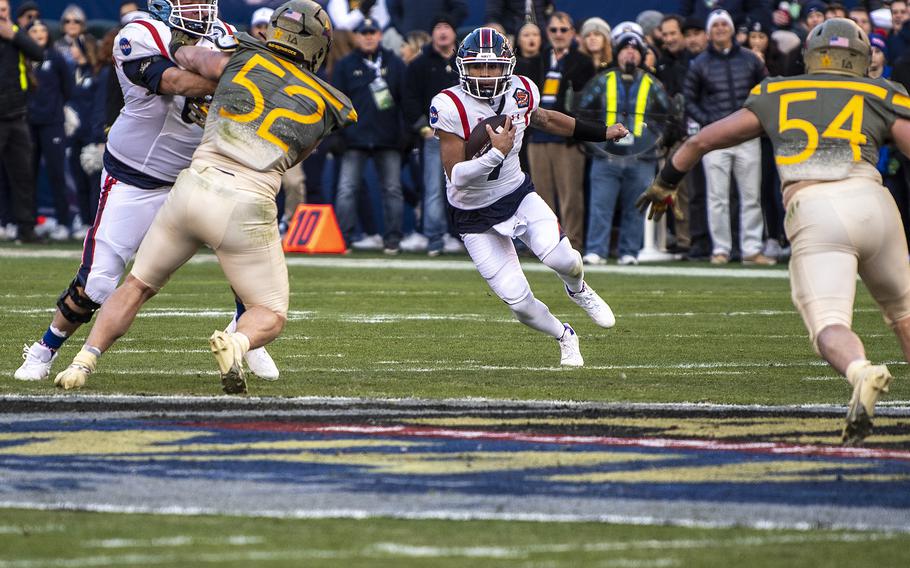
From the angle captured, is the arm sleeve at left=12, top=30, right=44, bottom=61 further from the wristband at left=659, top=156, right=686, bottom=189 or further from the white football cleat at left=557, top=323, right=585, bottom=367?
the wristband at left=659, top=156, right=686, bottom=189

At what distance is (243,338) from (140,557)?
3017 mm

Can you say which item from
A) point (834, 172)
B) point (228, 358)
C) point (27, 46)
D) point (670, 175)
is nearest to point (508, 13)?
point (27, 46)

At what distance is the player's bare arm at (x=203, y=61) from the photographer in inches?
309

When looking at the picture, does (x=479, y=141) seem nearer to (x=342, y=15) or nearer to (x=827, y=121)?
(x=827, y=121)

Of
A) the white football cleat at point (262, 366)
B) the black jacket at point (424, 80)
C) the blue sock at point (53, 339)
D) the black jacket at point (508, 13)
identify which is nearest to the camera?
the blue sock at point (53, 339)

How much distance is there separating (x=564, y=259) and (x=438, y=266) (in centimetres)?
785

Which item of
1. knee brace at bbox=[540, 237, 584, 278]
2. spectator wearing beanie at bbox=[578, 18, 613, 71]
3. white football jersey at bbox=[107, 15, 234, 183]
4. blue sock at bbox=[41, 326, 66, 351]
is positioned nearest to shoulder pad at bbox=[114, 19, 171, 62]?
white football jersey at bbox=[107, 15, 234, 183]

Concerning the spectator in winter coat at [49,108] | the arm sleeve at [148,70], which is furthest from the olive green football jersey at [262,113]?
the spectator in winter coat at [49,108]

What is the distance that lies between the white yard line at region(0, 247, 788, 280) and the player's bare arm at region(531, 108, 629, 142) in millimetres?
6375

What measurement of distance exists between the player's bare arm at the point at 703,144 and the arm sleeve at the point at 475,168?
154cm

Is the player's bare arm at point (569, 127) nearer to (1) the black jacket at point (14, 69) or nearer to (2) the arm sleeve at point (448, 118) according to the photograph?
(2) the arm sleeve at point (448, 118)

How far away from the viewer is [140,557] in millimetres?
4535

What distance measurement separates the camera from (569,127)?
32.4 ft

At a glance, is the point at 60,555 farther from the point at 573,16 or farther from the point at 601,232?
the point at 573,16
